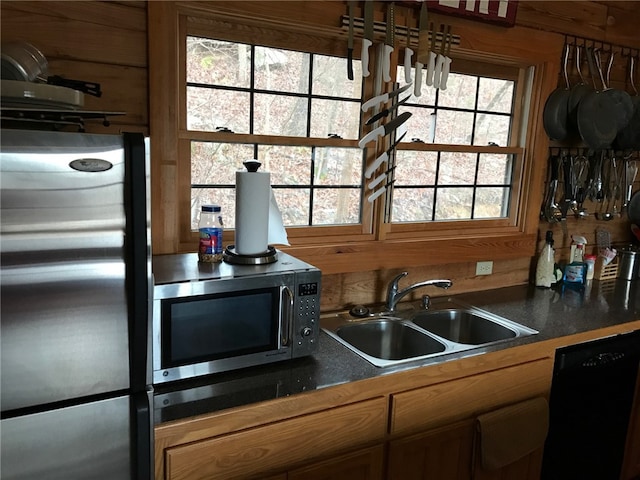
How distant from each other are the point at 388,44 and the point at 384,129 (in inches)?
12.7

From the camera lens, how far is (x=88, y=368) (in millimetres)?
1150

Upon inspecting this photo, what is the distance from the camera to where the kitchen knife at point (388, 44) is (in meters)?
2.03

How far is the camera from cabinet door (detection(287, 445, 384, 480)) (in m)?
1.53

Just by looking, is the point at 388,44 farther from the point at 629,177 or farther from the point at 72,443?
the point at 629,177

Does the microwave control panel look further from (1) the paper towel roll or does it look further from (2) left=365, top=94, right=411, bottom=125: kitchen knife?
(2) left=365, top=94, right=411, bottom=125: kitchen knife

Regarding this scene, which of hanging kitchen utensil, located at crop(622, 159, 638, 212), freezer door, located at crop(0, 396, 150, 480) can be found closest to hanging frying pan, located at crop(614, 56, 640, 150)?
hanging kitchen utensil, located at crop(622, 159, 638, 212)

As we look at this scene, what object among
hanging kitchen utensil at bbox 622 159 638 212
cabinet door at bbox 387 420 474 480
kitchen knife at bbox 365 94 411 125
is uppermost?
kitchen knife at bbox 365 94 411 125

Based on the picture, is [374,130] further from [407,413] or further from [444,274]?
[407,413]

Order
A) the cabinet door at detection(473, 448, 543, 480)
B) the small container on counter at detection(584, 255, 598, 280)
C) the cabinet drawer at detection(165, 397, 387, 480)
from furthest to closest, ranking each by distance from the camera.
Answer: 1. the small container on counter at detection(584, 255, 598, 280)
2. the cabinet door at detection(473, 448, 543, 480)
3. the cabinet drawer at detection(165, 397, 387, 480)

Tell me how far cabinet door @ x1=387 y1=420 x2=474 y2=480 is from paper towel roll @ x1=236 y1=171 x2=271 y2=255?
783 mm

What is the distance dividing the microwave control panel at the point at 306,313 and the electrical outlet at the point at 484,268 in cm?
120

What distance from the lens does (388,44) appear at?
2.04 m

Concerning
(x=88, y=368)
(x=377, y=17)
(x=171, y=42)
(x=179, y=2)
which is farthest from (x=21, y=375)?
(x=377, y=17)

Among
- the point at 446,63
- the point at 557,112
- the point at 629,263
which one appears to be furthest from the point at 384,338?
the point at 629,263
